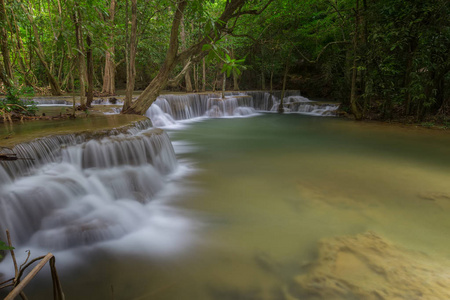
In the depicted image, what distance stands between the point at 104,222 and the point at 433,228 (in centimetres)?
401

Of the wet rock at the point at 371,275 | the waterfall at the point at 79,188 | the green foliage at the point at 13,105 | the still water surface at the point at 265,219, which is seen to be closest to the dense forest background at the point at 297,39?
the green foliage at the point at 13,105

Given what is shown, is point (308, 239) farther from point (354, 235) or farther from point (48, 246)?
point (48, 246)

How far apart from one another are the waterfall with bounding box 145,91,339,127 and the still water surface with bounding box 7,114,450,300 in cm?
505

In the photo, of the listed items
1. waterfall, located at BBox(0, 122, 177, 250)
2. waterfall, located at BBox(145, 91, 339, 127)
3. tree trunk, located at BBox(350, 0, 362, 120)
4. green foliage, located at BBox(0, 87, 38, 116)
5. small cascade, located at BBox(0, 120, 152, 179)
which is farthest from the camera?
waterfall, located at BBox(145, 91, 339, 127)

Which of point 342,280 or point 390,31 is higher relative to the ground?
point 390,31

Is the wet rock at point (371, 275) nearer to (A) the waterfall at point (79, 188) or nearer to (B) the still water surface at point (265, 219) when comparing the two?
(B) the still water surface at point (265, 219)

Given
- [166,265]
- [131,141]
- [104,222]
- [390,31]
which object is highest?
[390,31]

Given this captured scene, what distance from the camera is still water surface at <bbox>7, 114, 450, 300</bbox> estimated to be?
2.50m

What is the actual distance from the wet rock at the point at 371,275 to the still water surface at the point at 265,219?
0.14 meters

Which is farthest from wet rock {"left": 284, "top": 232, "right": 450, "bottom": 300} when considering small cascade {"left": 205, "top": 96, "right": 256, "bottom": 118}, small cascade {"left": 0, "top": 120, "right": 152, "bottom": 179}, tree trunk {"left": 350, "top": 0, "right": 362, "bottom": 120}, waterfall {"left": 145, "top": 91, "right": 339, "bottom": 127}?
small cascade {"left": 205, "top": 96, "right": 256, "bottom": 118}

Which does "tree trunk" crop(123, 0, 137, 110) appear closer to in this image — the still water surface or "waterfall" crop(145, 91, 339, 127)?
the still water surface

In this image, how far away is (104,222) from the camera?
3346mm

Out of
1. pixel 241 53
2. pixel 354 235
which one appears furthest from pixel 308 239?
pixel 241 53

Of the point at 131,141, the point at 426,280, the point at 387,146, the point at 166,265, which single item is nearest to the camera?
the point at 426,280
